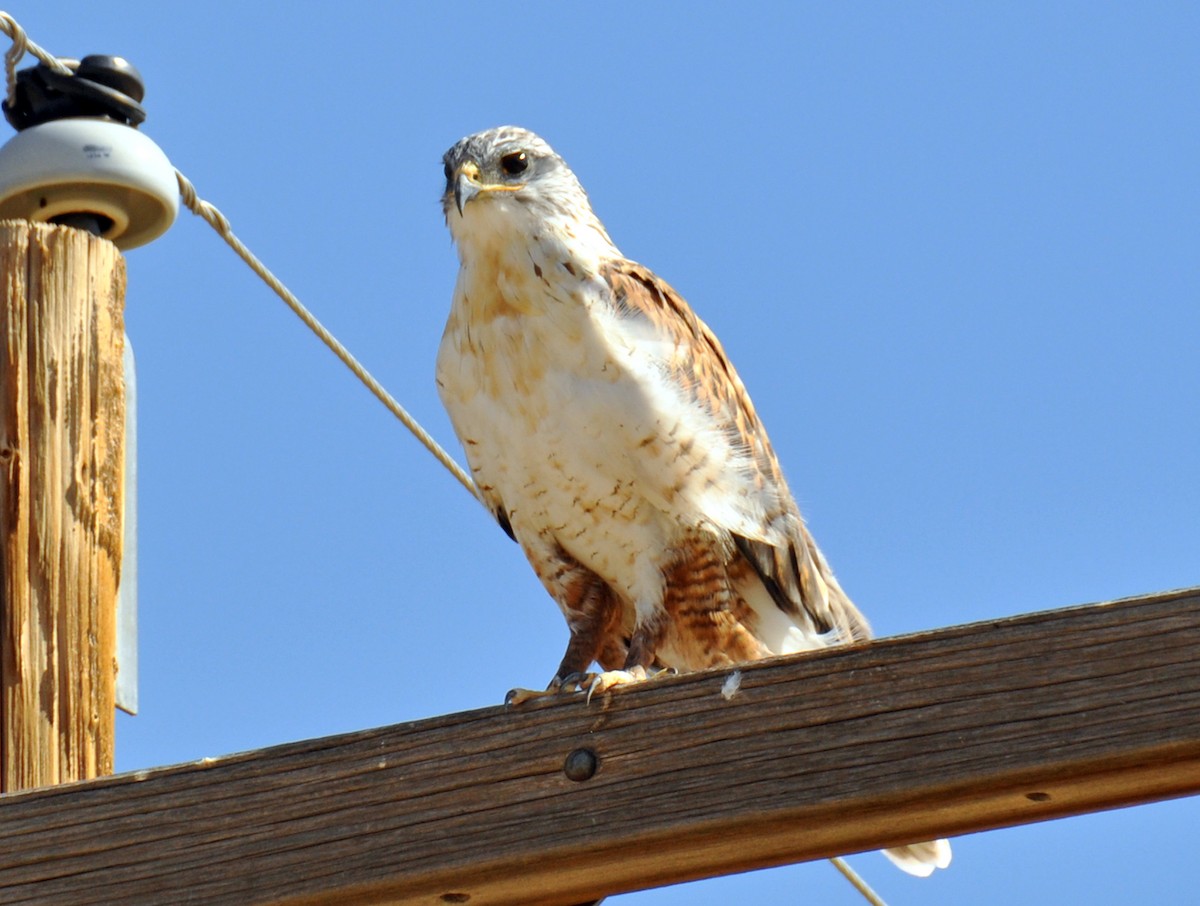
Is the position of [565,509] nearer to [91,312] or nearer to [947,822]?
[91,312]

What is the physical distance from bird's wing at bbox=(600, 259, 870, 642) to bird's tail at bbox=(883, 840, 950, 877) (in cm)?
59

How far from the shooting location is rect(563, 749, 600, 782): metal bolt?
214cm

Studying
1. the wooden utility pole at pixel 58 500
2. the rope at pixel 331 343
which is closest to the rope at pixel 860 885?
the rope at pixel 331 343

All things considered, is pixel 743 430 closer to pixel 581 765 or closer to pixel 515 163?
pixel 515 163

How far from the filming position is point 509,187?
4145mm

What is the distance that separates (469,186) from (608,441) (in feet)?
2.42

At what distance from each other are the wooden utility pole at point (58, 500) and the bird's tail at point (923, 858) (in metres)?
1.77

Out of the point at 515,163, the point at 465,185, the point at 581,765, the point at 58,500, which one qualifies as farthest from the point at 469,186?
the point at 581,765

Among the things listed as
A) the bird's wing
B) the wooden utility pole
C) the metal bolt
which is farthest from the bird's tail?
the metal bolt

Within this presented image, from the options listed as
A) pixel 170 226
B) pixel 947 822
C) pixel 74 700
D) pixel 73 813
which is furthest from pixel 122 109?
pixel 947 822

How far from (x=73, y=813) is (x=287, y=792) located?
280 millimetres

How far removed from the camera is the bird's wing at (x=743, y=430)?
12.8ft

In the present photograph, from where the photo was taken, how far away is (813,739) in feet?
6.76

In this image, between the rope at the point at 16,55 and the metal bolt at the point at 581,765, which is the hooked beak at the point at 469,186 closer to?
the rope at the point at 16,55
